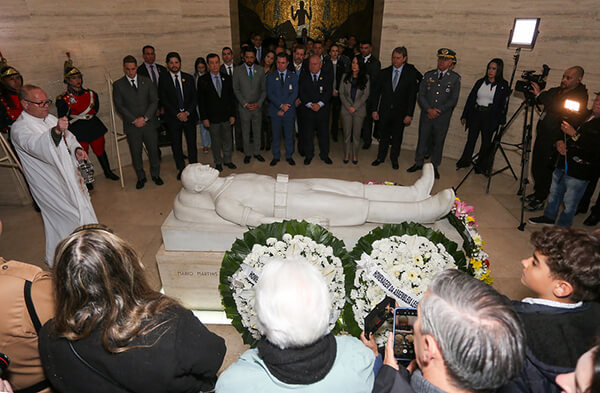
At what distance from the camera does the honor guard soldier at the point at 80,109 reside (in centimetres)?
466

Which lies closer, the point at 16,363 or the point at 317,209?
the point at 16,363

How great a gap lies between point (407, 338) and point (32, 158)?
3215 mm

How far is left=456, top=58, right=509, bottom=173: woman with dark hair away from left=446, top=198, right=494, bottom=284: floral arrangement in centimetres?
237

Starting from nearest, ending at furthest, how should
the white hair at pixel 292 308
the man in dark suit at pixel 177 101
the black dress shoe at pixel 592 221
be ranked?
1. the white hair at pixel 292 308
2. the black dress shoe at pixel 592 221
3. the man in dark suit at pixel 177 101

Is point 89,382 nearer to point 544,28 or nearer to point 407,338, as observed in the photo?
point 407,338

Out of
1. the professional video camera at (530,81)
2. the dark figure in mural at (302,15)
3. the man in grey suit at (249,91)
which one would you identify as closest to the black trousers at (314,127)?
the man in grey suit at (249,91)

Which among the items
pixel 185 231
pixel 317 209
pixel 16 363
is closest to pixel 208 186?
pixel 185 231

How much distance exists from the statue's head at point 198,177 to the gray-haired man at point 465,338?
2.23m

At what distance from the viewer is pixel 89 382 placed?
1338mm

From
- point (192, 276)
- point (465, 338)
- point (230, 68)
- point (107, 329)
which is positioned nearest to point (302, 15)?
point (230, 68)

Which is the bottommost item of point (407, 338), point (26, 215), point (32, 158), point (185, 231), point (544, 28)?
point (26, 215)

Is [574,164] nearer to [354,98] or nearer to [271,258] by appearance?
[354,98]

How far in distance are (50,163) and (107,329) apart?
237 centimetres

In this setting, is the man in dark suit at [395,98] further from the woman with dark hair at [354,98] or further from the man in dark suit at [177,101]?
the man in dark suit at [177,101]
